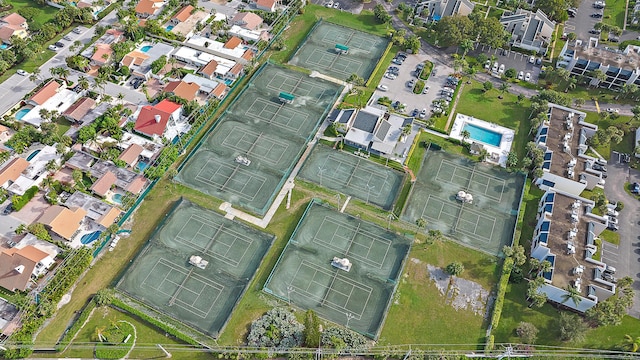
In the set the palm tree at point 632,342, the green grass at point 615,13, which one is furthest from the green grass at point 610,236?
the green grass at point 615,13

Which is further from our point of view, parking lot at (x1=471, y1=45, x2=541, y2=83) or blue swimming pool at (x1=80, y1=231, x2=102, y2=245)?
parking lot at (x1=471, y1=45, x2=541, y2=83)

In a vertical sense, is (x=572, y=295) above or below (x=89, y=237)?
above

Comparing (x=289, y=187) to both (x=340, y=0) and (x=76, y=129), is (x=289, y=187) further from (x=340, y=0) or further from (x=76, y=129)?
(x=340, y=0)

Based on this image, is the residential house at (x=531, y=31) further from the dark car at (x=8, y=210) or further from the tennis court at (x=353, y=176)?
the dark car at (x=8, y=210)

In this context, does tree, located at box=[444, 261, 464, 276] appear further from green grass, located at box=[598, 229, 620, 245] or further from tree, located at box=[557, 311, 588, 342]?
green grass, located at box=[598, 229, 620, 245]

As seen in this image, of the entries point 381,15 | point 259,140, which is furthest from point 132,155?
point 381,15

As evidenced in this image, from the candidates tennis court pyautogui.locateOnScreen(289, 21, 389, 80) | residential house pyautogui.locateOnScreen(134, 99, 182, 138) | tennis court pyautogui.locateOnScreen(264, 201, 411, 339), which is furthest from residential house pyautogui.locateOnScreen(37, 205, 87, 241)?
tennis court pyautogui.locateOnScreen(289, 21, 389, 80)

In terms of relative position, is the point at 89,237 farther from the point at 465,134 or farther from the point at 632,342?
the point at 632,342

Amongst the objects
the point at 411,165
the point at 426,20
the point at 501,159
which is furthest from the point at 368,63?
the point at 501,159
